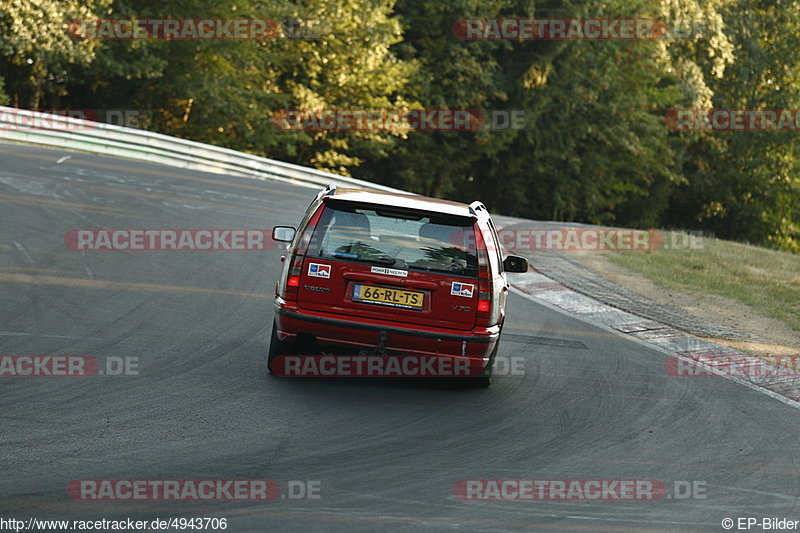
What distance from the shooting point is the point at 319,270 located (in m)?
8.39

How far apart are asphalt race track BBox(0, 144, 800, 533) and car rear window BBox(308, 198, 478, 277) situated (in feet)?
3.53

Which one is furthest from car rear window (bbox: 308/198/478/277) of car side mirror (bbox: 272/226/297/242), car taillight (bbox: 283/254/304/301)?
car side mirror (bbox: 272/226/297/242)

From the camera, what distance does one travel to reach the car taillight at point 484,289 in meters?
8.44

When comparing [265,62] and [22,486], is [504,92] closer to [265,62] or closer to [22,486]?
[265,62]

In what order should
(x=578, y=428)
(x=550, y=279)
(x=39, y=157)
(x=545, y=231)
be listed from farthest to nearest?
1. (x=545, y=231)
2. (x=39, y=157)
3. (x=550, y=279)
4. (x=578, y=428)

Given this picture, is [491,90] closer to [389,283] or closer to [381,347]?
[389,283]

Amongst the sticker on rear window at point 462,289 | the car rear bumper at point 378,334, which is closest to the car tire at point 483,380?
the car rear bumper at point 378,334

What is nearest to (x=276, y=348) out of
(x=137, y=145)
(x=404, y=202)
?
(x=404, y=202)

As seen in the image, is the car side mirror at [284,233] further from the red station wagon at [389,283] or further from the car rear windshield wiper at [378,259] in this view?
the car rear windshield wiper at [378,259]

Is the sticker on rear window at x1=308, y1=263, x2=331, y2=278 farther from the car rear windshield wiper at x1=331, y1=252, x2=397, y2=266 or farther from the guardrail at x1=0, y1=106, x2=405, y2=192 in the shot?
the guardrail at x1=0, y1=106, x2=405, y2=192

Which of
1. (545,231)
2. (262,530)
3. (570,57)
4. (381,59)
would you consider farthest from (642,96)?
(262,530)

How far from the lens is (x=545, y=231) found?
23.6 metres

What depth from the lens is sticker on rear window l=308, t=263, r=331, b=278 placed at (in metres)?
8.38

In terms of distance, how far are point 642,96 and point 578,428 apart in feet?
146
